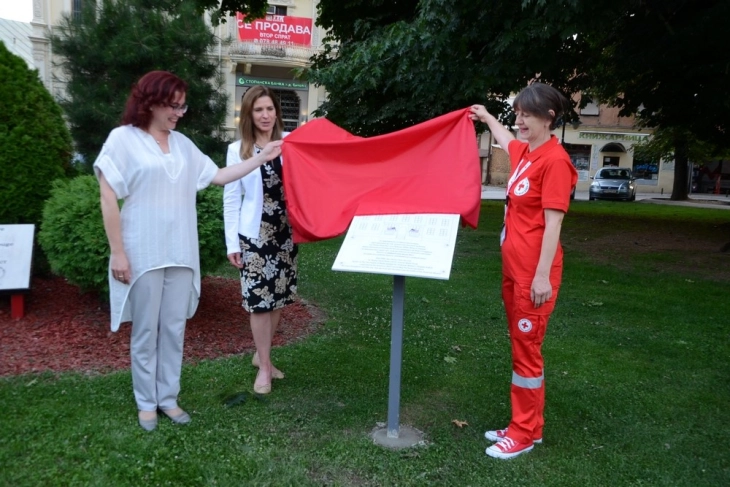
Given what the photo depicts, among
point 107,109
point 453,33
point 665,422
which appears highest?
point 453,33

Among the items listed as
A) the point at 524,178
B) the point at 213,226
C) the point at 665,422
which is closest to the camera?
the point at 524,178

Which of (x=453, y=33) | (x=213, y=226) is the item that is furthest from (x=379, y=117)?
(x=213, y=226)

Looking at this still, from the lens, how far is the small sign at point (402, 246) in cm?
324

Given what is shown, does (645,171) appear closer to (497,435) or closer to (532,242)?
(497,435)

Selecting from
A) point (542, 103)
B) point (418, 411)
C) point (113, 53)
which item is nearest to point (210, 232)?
point (418, 411)

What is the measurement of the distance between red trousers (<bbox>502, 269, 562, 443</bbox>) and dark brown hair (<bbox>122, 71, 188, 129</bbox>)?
2.14 meters

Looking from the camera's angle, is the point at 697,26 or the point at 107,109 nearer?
the point at 107,109

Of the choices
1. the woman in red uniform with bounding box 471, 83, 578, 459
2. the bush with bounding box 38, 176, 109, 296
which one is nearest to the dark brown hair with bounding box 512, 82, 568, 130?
the woman in red uniform with bounding box 471, 83, 578, 459

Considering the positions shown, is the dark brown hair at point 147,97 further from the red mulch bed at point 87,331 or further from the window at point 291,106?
the window at point 291,106

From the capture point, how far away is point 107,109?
31.9 feet

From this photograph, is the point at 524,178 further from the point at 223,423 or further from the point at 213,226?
the point at 213,226

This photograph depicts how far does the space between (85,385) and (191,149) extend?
1863 mm

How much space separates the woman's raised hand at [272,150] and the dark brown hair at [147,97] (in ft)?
2.17


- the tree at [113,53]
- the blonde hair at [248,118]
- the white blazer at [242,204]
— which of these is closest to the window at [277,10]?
the tree at [113,53]
